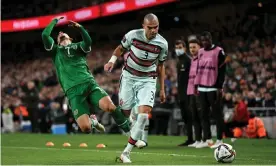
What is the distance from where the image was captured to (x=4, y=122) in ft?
90.4

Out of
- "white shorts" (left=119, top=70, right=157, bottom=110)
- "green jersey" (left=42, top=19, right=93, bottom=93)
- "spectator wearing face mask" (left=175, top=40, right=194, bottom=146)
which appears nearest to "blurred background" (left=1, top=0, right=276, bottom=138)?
"spectator wearing face mask" (left=175, top=40, right=194, bottom=146)

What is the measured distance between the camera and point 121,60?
32.4 meters

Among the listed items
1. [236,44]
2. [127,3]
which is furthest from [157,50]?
[127,3]

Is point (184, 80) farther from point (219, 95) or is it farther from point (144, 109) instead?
point (144, 109)

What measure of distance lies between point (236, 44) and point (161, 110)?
5.33m

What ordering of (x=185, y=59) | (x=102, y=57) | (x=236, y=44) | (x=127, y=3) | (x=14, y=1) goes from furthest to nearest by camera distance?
(x=14, y=1)
(x=102, y=57)
(x=127, y=3)
(x=236, y=44)
(x=185, y=59)

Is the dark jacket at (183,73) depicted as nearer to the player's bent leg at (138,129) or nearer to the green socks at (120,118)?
the green socks at (120,118)

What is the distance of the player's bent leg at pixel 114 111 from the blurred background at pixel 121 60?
7707 millimetres

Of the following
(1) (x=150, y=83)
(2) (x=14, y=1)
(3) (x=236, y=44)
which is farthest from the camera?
(2) (x=14, y=1)

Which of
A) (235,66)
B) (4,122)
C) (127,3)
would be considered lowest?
(4,122)

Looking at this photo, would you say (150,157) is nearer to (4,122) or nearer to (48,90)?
(4,122)

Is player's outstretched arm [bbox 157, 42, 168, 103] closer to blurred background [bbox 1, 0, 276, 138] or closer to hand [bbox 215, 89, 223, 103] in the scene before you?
hand [bbox 215, 89, 223, 103]

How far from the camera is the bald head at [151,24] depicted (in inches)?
392

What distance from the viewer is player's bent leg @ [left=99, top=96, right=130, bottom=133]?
11.1m
